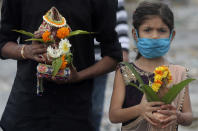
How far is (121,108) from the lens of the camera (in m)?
3.45

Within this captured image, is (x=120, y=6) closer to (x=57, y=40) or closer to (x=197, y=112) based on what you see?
(x=57, y=40)

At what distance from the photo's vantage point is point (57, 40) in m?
3.19

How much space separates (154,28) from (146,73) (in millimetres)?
292

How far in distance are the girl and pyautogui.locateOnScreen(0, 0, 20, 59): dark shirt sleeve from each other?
0.72 meters

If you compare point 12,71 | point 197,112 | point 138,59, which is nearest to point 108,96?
point 197,112

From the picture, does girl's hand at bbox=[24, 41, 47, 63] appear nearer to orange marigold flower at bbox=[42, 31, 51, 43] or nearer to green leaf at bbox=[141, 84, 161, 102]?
orange marigold flower at bbox=[42, 31, 51, 43]

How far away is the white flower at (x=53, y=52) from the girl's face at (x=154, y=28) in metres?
0.67

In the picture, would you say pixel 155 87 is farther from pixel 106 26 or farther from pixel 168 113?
pixel 106 26

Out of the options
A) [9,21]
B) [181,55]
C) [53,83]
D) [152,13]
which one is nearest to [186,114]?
[152,13]

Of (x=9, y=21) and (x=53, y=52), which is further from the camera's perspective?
(x=9, y=21)

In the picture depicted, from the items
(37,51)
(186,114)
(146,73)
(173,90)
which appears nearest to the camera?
(173,90)

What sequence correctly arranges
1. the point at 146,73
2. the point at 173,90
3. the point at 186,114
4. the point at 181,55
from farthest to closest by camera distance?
the point at 181,55 → the point at 146,73 → the point at 186,114 → the point at 173,90

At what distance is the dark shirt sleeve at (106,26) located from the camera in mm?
3486

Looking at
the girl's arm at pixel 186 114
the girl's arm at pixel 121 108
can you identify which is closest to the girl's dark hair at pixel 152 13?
the girl's arm at pixel 121 108
